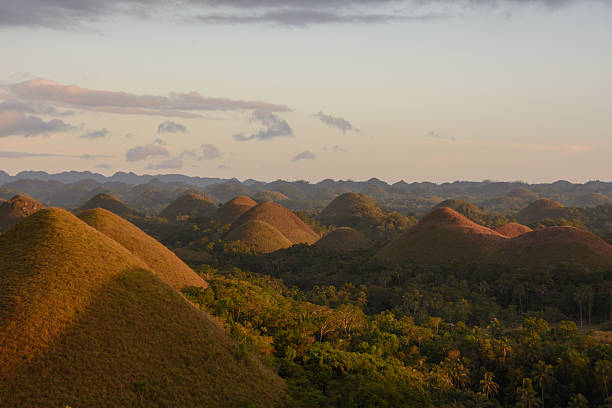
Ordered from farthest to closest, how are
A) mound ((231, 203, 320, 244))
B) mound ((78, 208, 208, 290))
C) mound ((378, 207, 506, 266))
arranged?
1. mound ((231, 203, 320, 244))
2. mound ((378, 207, 506, 266))
3. mound ((78, 208, 208, 290))

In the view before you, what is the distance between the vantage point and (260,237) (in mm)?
138375

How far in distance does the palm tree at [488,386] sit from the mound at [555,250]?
163ft

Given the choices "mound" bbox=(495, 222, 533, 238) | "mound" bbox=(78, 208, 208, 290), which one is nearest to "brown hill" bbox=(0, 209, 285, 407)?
"mound" bbox=(78, 208, 208, 290)

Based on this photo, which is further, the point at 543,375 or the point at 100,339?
the point at 543,375

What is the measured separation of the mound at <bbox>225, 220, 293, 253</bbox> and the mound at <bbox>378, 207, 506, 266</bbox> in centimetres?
3570

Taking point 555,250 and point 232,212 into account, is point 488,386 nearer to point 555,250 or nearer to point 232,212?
point 555,250

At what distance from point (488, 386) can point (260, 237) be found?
10140 centimetres

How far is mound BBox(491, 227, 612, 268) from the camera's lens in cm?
8475

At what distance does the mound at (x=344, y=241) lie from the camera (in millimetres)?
139875

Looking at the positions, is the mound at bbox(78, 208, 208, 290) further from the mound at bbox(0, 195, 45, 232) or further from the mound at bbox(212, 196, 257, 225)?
the mound at bbox(212, 196, 257, 225)

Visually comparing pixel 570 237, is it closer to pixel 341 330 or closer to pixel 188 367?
pixel 341 330

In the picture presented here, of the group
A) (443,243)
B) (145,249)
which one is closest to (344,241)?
(443,243)

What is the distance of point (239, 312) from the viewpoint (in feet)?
184

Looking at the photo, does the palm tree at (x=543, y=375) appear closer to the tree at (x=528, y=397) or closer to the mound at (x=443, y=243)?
the tree at (x=528, y=397)
